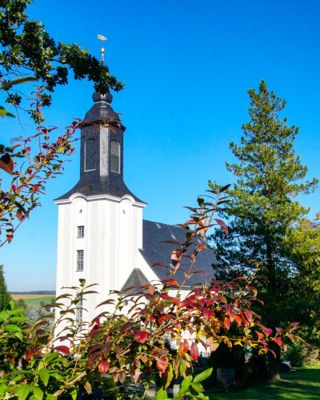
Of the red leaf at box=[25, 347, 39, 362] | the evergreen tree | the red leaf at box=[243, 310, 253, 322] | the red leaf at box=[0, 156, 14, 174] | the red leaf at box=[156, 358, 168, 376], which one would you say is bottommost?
the red leaf at box=[156, 358, 168, 376]

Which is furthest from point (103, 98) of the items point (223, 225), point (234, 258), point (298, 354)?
point (223, 225)

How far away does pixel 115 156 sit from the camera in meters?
32.5

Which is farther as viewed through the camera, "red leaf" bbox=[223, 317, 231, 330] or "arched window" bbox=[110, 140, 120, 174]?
"arched window" bbox=[110, 140, 120, 174]

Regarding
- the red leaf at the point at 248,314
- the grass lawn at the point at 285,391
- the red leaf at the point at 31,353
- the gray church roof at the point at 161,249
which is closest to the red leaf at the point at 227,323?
the red leaf at the point at 248,314

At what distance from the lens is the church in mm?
31678

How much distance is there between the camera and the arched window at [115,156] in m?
32.3

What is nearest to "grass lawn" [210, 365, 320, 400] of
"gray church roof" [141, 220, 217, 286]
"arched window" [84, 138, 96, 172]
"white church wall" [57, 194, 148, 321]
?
"gray church roof" [141, 220, 217, 286]

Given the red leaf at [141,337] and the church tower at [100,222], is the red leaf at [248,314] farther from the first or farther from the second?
the church tower at [100,222]

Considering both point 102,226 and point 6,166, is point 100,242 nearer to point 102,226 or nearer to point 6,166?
point 102,226

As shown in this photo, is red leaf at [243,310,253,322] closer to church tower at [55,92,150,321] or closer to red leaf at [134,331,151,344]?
red leaf at [134,331,151,344]

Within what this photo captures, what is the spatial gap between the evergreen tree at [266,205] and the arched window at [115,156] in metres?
15.1

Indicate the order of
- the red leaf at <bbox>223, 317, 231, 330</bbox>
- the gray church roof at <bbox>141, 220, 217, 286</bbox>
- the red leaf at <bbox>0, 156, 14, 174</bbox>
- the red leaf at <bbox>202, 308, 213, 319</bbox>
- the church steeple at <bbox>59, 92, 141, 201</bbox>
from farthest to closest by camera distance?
the gray church roof at <bbox>141, 220, 217, 286</bbox> < the church steeple at <bbox>59, 92, 141, 201</bbox> < the red leaf at <bbox>223, 317, 231, 330</bbox> < the red leaf at <bbox>202, 308, 213, 319</bbox> < the red leaf at <bbox>0, 156, 14, 174</bbox>

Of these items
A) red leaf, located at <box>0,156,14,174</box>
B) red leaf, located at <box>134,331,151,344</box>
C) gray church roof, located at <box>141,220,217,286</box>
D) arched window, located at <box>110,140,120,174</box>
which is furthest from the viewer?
gray church roof, located at <box>141,220,217,286</box>

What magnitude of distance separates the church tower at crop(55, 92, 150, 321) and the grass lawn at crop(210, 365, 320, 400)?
1616 centimetres
